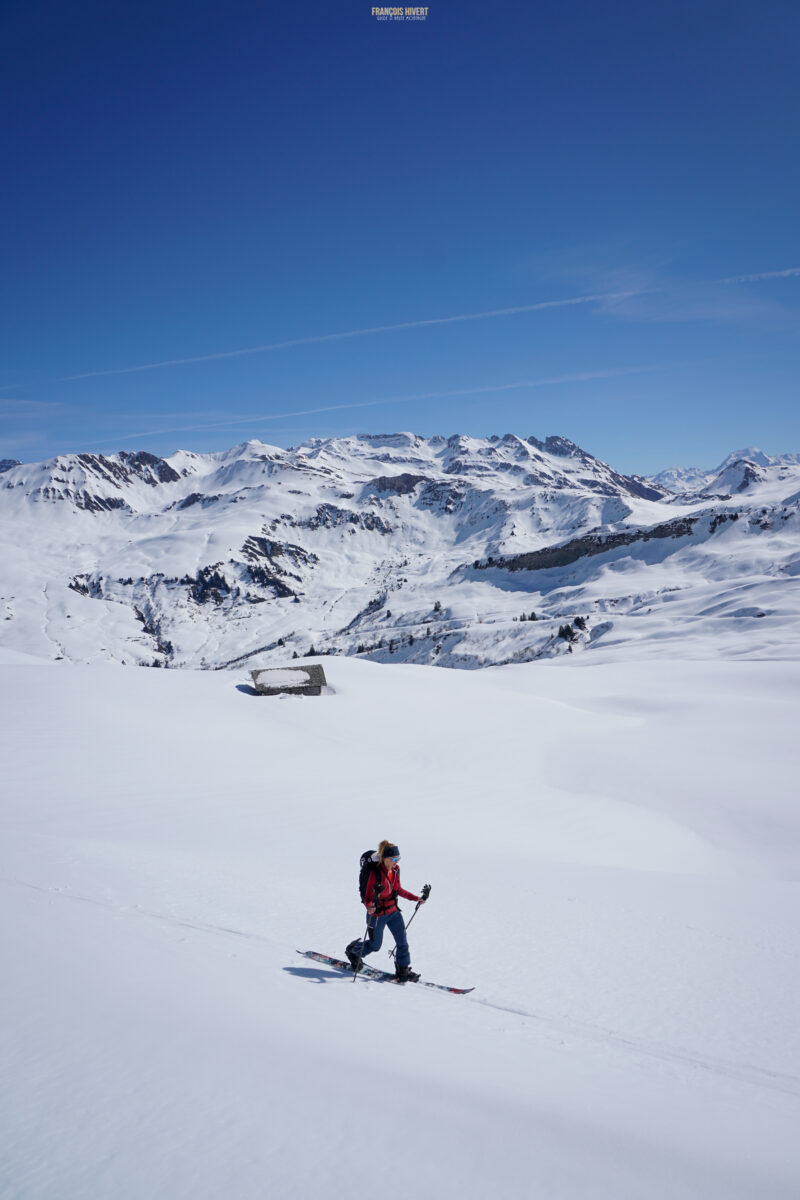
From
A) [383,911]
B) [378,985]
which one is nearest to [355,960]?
[378,985]

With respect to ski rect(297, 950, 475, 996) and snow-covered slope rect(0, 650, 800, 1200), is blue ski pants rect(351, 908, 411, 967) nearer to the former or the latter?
ski rect(297, 950, 475, 996)

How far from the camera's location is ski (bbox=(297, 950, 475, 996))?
27.5 ft

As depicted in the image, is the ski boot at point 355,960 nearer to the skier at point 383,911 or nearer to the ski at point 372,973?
the skier at point 383,911

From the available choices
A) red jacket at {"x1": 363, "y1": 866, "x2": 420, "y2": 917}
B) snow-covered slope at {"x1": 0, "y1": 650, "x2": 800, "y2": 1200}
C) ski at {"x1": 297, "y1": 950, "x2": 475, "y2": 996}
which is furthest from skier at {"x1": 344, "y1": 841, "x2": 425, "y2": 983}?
snow-covered slope at {"x1": 0, "y1": 650, "x2": 800, "y2": 1200}

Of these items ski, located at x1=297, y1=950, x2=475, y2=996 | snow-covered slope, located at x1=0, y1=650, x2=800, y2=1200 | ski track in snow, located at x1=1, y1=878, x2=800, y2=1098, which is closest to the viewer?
snow-covered slope, located at x1=0, y1=650, x2=800, y2=1200

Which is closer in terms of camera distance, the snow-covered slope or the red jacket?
the snow-covered slope

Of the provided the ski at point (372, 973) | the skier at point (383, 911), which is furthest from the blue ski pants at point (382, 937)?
the ski at point (372, 973)

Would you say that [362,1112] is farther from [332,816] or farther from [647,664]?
Result: [647,664]

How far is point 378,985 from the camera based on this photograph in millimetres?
8336

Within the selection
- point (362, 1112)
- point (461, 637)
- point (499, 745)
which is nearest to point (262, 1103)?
point (362, 1112)

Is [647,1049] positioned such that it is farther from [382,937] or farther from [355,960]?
[355,960]

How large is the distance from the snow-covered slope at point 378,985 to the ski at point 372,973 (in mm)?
291

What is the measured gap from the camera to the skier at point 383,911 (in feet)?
27.6

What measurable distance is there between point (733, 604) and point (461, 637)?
49.4 m
